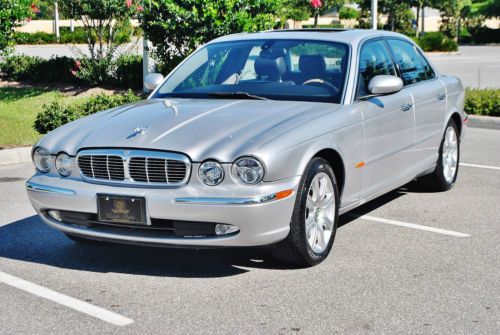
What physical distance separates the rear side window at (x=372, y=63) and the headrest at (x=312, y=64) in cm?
31

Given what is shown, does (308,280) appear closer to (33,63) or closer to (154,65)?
(154,65)

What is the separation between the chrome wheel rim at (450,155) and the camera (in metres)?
8.65

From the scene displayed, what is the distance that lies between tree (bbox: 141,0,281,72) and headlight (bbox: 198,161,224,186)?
9476 mm

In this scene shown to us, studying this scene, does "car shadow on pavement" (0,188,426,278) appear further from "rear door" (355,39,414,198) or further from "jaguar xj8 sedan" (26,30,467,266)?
"rear door" (355,39,414,198)

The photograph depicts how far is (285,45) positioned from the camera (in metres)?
7.16

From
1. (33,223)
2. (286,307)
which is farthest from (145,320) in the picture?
(33,223)

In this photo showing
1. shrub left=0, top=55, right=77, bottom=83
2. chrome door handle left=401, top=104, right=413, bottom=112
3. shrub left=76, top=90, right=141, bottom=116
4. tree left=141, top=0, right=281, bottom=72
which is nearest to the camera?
chrome door handle left=401, top=104, right=413, bottom=112

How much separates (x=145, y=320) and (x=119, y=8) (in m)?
14.4

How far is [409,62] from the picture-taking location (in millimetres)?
8023

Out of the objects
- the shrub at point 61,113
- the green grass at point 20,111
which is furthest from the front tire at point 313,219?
the shrub at point 61,113

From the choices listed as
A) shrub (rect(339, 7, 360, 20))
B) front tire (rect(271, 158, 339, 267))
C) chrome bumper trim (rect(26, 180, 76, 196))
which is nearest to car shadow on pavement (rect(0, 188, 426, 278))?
front tire (rect(271, 158, 339, 267))

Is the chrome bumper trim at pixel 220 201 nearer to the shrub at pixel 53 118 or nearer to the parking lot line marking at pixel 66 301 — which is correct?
the parking lot line marking at pixel 66 301

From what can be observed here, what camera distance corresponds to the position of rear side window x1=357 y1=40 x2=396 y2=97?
6906 mm

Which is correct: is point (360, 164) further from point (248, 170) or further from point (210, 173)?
point (210, 173)
